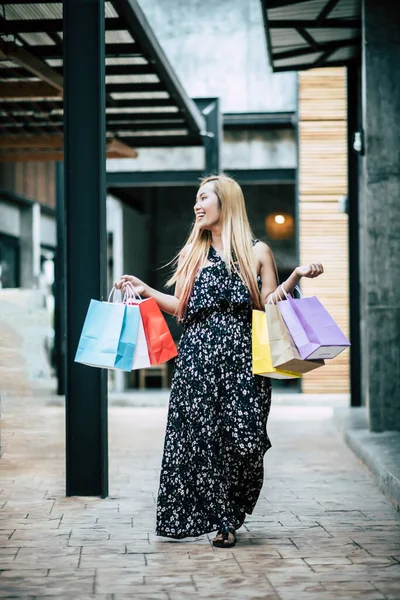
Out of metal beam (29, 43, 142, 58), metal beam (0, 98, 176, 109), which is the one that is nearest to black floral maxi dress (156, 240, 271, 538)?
metal beam (29, 43, 142, 58)

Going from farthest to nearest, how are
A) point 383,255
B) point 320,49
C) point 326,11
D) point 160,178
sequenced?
point 160,178 → point 320,49 → point 326,11 → point 383,255

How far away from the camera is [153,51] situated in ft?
37.4

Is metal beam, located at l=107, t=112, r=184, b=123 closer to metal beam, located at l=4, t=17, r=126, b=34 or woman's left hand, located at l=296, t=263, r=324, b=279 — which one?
metal beam, located at l=4, t=17, r=126, b=34

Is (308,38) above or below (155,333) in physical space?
above

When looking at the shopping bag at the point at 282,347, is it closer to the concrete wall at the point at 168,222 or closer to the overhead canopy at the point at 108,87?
the overhead canopy at the point at 108,87

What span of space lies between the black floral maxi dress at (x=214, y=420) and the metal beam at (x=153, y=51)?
455 cm

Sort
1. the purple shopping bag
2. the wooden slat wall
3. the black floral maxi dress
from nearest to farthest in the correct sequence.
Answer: the purple shopping bag, the black floral maxi dress, the wooden slat wall

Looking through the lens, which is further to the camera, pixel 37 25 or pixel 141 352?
pixel 37 25

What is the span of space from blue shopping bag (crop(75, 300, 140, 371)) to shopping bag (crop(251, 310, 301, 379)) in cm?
71

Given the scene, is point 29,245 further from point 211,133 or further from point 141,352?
point 141,352

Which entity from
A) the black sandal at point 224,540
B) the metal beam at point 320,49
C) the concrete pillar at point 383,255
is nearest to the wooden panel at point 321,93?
the metal beam at point 320,49

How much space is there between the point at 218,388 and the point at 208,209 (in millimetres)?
958

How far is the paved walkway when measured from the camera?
473cm

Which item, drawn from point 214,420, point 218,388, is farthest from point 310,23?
point 214,420
